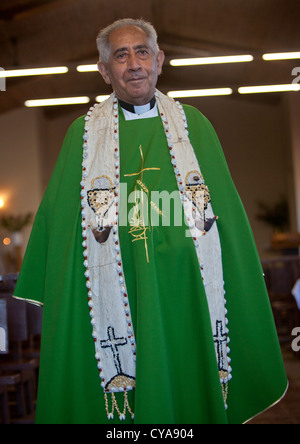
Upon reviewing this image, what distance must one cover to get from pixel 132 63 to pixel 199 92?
8.36m

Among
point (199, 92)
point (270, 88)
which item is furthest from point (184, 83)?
point (270, 88)

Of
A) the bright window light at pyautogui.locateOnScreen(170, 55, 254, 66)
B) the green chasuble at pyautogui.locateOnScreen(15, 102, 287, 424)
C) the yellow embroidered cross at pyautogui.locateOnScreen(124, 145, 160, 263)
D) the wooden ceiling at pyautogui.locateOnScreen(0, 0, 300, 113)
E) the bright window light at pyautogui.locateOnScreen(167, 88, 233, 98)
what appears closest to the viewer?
the green chasuble at pyautogui.locateOnScreen(15, 102, 287, 424)

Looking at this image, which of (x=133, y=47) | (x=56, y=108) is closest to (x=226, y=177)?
(x=133, y=47)

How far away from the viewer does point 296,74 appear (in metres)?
11.7

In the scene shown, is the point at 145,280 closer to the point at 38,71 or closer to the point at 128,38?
the point at 128,38

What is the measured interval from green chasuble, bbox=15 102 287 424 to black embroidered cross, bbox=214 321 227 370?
0.05 m

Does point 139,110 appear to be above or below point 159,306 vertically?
above

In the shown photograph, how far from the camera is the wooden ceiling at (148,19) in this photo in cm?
938

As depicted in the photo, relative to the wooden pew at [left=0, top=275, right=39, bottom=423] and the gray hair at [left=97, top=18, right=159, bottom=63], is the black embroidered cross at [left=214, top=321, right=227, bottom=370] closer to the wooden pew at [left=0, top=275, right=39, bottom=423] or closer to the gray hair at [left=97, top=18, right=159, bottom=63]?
the gray hair at [left=97, top=18, right=159, bottom=63]

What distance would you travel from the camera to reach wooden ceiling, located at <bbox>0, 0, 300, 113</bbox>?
9.38 m

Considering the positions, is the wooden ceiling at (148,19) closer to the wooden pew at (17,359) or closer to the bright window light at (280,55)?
the bright window light at (280,55)

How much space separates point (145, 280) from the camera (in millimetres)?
2006

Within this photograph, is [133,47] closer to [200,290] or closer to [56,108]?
[200,290]

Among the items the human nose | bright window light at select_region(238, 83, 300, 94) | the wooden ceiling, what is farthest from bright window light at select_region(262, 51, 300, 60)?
the human nose
